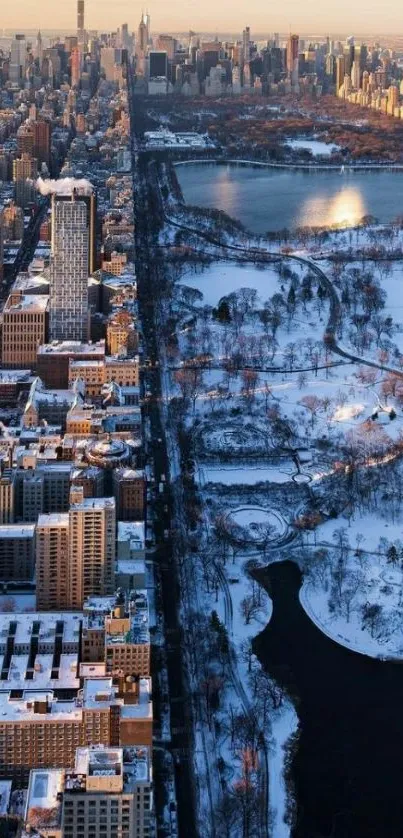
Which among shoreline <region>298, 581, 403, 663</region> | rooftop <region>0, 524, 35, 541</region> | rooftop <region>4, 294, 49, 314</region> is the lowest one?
shoreline <region>298, 581, 403, 663</region>

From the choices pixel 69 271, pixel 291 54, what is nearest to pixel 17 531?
pixel 69 271

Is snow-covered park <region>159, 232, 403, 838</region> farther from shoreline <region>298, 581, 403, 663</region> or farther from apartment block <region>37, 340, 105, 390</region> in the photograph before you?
apartment block <region>37, 340, 105, 390</region>

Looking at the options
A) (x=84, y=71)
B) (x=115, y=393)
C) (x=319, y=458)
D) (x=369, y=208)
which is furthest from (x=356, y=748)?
(x=84, y=71)

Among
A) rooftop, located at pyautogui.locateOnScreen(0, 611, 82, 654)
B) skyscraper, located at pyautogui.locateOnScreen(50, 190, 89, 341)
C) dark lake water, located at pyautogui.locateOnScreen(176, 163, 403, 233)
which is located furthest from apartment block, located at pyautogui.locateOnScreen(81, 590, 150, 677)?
dark lake water, located at pyautogui.locateOnScreen(176, 163, 403, 233)

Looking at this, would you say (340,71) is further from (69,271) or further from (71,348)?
(71,348)

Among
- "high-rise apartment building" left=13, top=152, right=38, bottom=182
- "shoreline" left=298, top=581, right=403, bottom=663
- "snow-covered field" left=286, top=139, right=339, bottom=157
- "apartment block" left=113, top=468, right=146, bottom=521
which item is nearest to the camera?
"shoreline" left=298, top=581, right=403, bottom=663

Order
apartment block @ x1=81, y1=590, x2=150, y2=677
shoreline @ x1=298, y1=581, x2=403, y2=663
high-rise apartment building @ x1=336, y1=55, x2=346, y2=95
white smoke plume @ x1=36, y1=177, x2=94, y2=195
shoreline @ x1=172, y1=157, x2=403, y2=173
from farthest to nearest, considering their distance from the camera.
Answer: high-rise apartment building @ x1=336, y1=55, x2=346, y2=95
shoreline @ x1=172, y1=157, x2=403, y2=173
white smoke plume @ x1=36, y1=177, x2=94, y2=195
shoreline @ x1=298, y1=581, x2=403, y2=663
apartment block @ x1=81, y1=590, x2=150, y2=677
